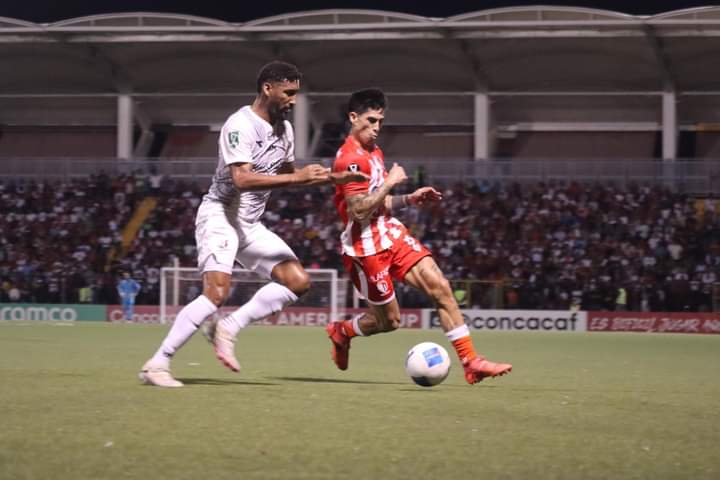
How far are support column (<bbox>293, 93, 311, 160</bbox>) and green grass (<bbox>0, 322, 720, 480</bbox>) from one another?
2787 centimetres

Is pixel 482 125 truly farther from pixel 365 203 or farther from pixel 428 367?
pixel 428 367

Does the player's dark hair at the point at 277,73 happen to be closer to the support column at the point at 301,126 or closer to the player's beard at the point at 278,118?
the player's beard at the point at 278,118

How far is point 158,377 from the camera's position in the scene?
25.0ft

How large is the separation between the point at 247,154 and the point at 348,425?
2.73 metres

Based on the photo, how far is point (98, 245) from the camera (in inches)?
1260

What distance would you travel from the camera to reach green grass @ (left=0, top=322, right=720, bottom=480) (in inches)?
180

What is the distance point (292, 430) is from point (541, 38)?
30066 mm

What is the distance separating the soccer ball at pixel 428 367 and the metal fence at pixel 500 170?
2584cm

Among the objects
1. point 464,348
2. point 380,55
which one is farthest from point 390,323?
point 380,55

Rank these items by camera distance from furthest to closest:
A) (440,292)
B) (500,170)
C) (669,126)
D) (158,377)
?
(669,126)
(500,170)
(440,292)
(158,377)

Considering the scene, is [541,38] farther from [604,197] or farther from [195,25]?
[195,25]

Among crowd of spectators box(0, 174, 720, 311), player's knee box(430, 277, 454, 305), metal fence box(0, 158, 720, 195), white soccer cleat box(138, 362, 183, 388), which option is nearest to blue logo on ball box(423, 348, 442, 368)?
player's knee box(430, 277, 454, 305)

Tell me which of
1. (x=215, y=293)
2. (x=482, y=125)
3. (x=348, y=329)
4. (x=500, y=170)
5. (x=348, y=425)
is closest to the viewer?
(x=348, y=425)

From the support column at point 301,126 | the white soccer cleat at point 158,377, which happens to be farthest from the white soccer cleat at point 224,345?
the support column at point 301,126
